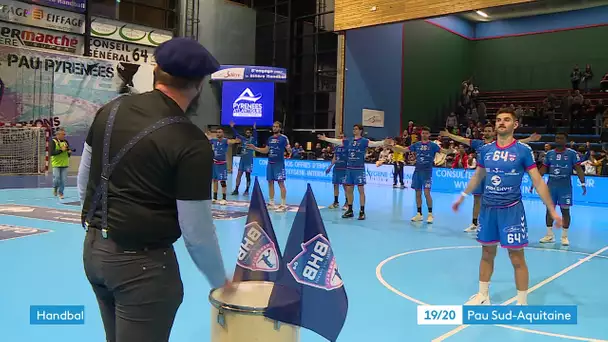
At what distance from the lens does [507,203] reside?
4.73 meters

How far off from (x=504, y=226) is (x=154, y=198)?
12.4 feet

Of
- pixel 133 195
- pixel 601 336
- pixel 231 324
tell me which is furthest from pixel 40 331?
pixel 601 336

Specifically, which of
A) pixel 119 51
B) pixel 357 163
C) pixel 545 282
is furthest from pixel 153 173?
pixel 119 51

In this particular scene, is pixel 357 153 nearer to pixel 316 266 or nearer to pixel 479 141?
pixel 479 141

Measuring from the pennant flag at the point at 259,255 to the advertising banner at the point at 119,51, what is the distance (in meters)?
19.5

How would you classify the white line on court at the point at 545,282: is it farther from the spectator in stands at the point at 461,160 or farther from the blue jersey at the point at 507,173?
the spectator in stands at the point at 461,160

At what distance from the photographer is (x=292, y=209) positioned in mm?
11734

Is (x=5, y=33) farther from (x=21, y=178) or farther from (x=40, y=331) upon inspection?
(x=40, y=331)

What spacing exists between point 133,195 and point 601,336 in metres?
4.11

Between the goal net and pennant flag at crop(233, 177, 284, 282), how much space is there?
56.7 ft

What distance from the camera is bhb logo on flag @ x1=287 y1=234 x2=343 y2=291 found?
9.72 ft

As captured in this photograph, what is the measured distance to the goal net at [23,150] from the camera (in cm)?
1766

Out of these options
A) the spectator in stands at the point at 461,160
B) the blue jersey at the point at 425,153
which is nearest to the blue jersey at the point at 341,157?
the blue jersey at the point at 425,153
